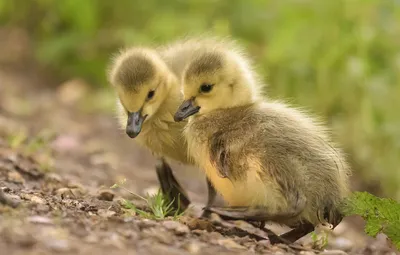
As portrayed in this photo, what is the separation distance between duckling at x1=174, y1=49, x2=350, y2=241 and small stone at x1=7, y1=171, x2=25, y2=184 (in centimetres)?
86

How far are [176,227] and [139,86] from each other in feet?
3.21

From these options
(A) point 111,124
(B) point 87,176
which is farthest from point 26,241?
(A) point 111,124

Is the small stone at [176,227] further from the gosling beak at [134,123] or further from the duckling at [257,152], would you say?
the gosling beak at [134,123]

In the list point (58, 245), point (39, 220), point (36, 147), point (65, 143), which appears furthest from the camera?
point (65, 143)

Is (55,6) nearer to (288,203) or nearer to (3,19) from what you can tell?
(3,19)

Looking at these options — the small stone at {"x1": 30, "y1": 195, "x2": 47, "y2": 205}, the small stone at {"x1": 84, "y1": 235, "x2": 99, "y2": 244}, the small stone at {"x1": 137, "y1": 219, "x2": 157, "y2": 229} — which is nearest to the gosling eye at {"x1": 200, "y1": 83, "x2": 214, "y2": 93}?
the small stone at {"x1": 137, "y1": 219, "x2": 157, "y2": 229}

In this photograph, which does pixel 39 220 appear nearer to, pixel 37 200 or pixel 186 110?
pixel 37 200

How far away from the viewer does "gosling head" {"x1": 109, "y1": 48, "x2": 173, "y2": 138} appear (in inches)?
155

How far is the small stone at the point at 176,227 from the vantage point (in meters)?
3.15

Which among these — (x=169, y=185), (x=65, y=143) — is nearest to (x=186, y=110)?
(x=169, y=185)

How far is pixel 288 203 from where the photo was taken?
3.23m

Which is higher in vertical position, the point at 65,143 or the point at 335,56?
the point at 335,56

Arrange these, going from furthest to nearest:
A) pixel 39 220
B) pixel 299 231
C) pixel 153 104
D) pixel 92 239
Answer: pixel 153 104 < pixel 299 231 < pixel 39 220 < pixel 92 239

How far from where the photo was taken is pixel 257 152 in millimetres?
3314
